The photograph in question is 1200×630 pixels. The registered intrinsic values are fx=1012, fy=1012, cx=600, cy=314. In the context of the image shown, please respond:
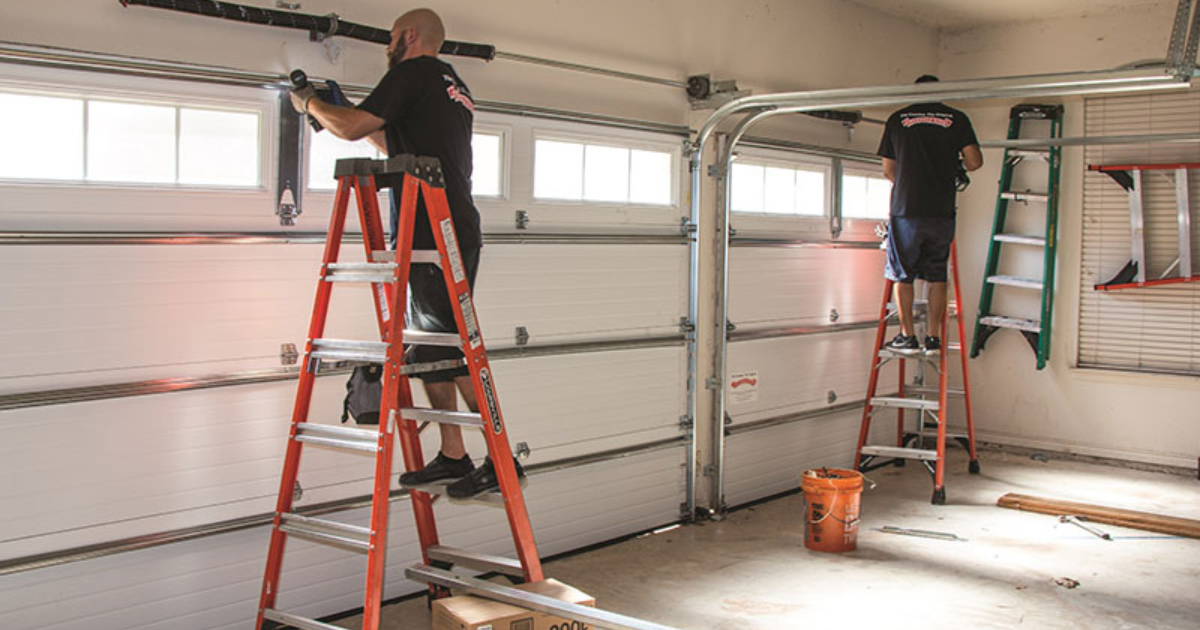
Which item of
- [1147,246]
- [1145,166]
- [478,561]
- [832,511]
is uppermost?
[1145,166]

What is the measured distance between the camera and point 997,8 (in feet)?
24.0

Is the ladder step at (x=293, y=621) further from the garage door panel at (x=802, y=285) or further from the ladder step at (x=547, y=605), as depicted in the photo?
the garage door panel at (x=802, y=285)

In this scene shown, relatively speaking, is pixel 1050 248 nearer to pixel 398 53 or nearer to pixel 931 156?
pixel 931 156

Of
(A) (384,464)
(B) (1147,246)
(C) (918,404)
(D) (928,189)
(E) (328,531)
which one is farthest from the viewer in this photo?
(B) (1147,246)

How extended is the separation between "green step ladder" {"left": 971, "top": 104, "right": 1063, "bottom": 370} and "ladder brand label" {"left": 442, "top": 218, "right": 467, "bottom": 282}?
5.67 metres

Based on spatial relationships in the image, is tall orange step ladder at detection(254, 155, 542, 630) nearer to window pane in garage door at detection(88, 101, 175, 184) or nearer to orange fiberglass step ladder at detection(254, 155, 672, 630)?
orange fiberglass step ladder at detection(254, 155, 672, 630)

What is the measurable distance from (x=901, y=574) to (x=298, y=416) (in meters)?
3.03

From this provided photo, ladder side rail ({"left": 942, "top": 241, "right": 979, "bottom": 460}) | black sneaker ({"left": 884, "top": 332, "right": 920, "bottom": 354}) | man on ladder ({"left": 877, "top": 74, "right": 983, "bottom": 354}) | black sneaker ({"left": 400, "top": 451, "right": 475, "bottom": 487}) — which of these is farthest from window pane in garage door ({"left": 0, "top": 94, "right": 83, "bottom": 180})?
ladder side rail ({"left": 942, "top": 241, "right": 979, "bottom": 460})

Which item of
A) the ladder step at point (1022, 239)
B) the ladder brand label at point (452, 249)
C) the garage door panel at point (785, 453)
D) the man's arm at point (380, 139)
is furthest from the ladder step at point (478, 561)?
the ladder step at point (1022, 239)

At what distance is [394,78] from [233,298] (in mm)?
1122

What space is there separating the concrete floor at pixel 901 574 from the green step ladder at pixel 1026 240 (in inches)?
67.4

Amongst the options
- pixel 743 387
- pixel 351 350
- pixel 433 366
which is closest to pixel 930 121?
pixel 743 387

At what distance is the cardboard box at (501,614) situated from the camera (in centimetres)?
326

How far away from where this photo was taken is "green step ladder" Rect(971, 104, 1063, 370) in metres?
7.54
